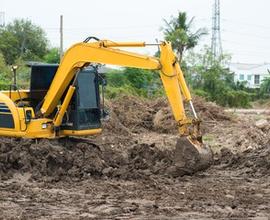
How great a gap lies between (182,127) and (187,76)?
3756 cm

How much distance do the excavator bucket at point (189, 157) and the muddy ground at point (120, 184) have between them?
0.41 ft

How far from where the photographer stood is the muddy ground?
8320mm

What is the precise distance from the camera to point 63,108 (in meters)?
12.0

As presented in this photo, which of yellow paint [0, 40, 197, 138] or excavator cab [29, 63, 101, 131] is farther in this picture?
excavator cab [29, 63, 101, 131]

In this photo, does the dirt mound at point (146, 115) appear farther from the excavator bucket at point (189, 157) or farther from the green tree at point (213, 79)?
the green tree at point (213, 79)

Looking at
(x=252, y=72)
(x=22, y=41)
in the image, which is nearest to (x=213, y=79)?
(x=22, y=41)

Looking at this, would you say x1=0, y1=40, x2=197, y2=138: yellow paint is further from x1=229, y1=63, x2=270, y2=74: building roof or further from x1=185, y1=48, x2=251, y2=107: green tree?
x1=229, y1=63, x2=270, y2=74: building roof

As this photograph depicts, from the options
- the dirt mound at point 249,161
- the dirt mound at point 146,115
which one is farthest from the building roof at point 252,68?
the dirt mound at point 249,161

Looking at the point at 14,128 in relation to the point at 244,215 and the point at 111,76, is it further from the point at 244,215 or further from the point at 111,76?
the point at 111,76

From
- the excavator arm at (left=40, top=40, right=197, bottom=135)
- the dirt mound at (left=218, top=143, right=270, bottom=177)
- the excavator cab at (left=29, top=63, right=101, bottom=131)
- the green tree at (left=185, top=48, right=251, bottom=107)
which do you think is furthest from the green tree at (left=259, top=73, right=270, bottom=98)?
the excavator arm at (left=40, top=40, right=197, bottom=135)

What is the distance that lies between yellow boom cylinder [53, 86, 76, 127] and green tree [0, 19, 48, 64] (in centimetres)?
4526

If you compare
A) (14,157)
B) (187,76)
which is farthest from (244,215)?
(187,76)

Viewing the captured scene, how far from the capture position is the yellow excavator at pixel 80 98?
1082 cm

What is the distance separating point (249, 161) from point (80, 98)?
3.60 m
